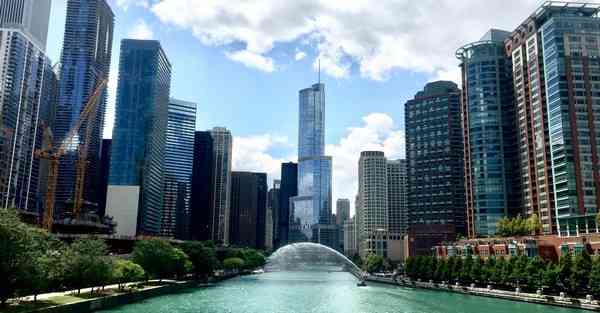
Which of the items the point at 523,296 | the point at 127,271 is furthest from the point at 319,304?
the point at 523,296

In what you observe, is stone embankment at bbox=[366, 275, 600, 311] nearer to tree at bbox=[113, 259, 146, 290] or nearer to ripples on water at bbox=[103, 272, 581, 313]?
ripples on water at bbox=[103, 272, 581, 313]

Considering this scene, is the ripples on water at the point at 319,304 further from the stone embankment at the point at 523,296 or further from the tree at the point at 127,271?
the tree at the point at 127,271

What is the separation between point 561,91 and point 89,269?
14924 cm

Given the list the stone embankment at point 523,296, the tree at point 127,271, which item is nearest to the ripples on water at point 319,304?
the stone embankment at point 523,296

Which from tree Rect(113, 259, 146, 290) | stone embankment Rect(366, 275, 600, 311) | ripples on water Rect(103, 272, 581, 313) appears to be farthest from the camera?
tree Rect(113, 259, 146, 290)

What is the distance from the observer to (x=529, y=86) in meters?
188

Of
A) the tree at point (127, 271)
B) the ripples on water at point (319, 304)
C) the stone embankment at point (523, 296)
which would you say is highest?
the tree at point (127, 271)

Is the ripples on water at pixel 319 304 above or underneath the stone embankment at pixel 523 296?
underneath

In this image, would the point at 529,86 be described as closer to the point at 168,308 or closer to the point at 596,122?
the point at 596,122

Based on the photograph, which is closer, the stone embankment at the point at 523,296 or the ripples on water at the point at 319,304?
the ripples on water at the point at 319,304

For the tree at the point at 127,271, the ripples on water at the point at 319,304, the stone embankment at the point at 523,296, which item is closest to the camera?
the ripples on water at the point at 319,304

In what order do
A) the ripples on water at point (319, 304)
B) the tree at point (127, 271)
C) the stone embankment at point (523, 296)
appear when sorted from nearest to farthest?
the ripples on water at point (319, 304) → the stone embankment at point (523, 296) → the tree at point (127, 271)

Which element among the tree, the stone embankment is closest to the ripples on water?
the stone embankment

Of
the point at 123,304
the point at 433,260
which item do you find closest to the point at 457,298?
the point at 433,260
